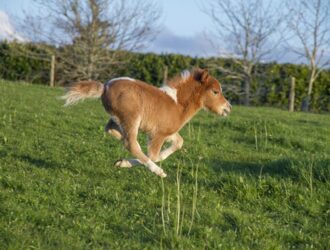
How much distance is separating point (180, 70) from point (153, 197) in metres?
25.1

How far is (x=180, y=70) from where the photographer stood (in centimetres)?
3147

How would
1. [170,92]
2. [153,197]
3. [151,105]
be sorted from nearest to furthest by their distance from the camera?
[153,197] → [151,105] → [170,92]

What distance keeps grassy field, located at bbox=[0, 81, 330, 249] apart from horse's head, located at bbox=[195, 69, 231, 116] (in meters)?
0.96

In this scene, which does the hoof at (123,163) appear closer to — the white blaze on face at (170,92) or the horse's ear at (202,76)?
the white blaze on face at (170,92)

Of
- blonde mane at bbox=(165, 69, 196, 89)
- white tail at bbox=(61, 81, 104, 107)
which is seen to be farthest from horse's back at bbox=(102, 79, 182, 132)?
blonde mane at bbox=(165, 69, 196, 89)

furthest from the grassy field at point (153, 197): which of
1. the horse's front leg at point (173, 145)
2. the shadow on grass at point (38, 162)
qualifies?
the horse's front leg at point (173, 145)

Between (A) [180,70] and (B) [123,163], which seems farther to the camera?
(A) [180,70]

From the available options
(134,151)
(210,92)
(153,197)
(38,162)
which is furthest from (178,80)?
(38,162)

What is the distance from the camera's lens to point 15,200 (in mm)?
6250

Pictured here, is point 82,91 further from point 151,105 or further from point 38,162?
point 38,162

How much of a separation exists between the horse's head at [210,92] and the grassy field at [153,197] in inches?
37.9

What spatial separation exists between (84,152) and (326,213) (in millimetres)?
4200

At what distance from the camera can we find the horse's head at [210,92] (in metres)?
8.42

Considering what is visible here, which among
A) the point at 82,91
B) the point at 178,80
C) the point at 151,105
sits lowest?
the point at 151,105
